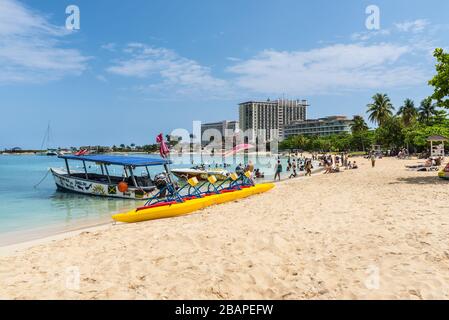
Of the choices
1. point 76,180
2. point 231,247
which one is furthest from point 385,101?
point 231,247

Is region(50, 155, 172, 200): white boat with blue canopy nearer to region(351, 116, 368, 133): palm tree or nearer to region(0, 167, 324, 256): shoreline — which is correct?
region(0, 167, 324, 256): shoreline

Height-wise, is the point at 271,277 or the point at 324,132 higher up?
the point at 324,132

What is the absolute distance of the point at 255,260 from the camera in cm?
611

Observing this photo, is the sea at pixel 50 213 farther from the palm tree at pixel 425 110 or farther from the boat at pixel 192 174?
the palm tree at pixel 425 110

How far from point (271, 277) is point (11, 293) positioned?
13.3 ft

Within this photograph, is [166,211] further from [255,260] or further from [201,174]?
[201,174]

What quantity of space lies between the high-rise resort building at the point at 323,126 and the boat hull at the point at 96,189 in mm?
132114

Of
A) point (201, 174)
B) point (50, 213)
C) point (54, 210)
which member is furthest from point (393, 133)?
point (50, 213)

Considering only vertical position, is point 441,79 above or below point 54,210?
above

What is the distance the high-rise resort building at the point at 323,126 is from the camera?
472ft

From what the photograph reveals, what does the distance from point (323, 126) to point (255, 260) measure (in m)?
154

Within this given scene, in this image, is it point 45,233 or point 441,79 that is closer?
point 45,233

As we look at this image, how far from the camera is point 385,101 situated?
71688 millimetres
